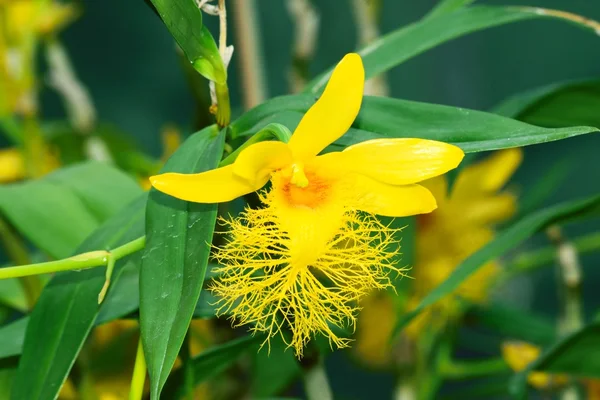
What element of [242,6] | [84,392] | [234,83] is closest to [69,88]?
[242,6]

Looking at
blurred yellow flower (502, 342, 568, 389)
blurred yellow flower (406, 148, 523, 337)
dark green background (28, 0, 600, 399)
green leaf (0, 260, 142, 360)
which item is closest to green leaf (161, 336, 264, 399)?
green leaf (0, 260, 142, 360)

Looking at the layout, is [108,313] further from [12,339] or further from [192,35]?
[192,35]

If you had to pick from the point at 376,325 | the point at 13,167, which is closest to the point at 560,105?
the point at 376,325

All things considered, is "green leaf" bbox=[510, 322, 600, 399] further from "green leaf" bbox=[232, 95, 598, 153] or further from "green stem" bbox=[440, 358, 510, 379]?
"green leaf" bbox=[232, 95, 598, 153]

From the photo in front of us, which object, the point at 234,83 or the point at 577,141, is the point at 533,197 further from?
the point at 234,83

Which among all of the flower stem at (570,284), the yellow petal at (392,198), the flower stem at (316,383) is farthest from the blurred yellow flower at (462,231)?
the yellow petal at (392,198)
